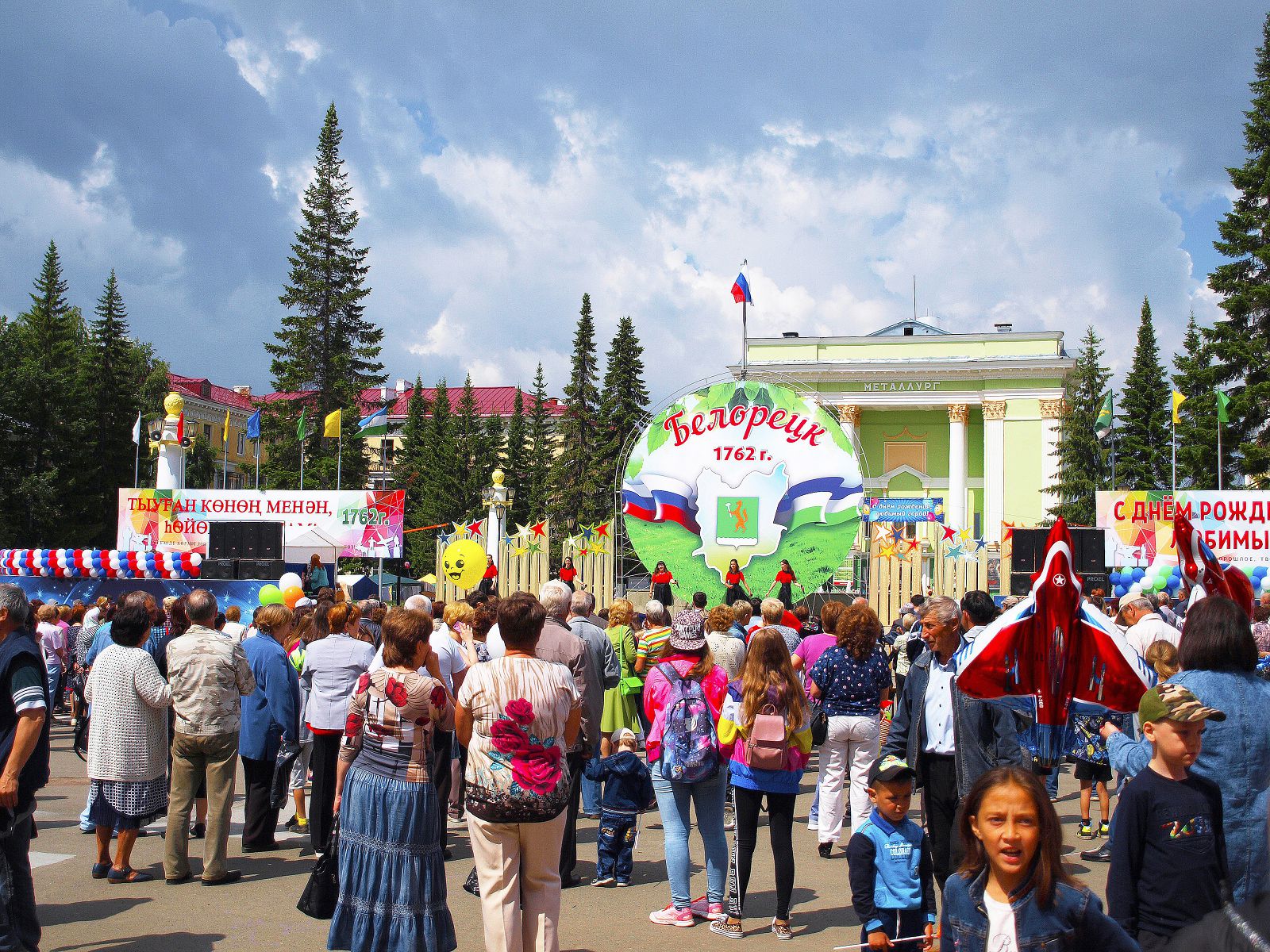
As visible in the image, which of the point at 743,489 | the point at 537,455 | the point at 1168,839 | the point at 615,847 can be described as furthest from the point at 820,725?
the point at 537,455

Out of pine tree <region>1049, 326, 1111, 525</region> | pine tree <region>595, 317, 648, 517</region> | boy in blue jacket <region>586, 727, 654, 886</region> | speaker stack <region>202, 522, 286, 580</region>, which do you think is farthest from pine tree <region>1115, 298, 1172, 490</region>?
boy in blue jacket <region>586, 727, 654, 886</region>

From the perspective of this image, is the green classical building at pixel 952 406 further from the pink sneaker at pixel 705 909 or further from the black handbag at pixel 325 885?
the black handbag at pixel 325 885

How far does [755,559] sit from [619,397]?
29.1 metres

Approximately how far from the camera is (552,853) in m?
4.76

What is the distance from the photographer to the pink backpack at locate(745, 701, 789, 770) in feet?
19.6

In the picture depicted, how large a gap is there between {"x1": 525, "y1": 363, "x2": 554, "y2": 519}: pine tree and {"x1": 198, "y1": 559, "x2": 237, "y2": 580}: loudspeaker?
132ft

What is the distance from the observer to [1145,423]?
46125 mm

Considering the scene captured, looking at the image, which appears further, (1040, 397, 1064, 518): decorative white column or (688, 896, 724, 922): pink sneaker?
(1040, 397, 1064, 518): decorative white column

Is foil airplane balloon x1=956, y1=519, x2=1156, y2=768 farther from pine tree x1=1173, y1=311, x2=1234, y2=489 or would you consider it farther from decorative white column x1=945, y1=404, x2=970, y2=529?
decorative white column x1=945, y1=404, x2=970, y2=529

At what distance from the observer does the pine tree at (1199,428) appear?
34812mm

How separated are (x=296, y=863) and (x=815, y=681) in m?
3.70

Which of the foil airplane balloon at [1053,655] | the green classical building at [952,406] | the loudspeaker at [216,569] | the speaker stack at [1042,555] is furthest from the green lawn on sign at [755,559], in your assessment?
the green classical building at [952,406]

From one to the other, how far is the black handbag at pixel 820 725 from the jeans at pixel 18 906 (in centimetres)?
458

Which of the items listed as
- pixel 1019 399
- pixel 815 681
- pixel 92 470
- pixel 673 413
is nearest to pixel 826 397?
pixel 1019 399
